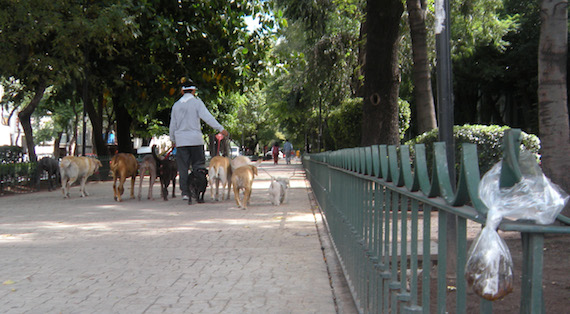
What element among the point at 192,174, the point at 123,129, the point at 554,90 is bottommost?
the point at 192,174

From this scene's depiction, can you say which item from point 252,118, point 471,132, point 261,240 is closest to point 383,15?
point 471,132

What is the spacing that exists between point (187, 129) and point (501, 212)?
11.0 metres

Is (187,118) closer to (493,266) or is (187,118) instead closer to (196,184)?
(196,184)

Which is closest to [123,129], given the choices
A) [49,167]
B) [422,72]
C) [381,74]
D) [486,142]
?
[49,167]

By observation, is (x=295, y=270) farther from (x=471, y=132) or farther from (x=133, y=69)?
(x=133, y=69)

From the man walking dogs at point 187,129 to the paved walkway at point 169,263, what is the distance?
182 cm

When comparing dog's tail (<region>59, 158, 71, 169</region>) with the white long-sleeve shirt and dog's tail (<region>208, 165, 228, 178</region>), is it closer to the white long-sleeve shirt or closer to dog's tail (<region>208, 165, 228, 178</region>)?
the white long-sleeve shirt

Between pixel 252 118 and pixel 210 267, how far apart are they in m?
65.9

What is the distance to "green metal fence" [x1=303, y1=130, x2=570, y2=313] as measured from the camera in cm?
138

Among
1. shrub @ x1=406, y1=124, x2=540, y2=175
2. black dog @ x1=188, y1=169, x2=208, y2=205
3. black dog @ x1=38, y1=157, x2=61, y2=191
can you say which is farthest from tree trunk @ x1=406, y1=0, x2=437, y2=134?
black dog @ x1=38, y1=157, x2=61, y2=191

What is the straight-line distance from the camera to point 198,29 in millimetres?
16656

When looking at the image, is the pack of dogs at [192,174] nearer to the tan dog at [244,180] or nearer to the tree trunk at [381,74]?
the tan dog at [244,180]

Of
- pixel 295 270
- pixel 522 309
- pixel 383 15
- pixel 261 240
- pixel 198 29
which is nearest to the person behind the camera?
pixel 522 309

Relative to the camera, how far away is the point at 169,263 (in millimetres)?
6074
